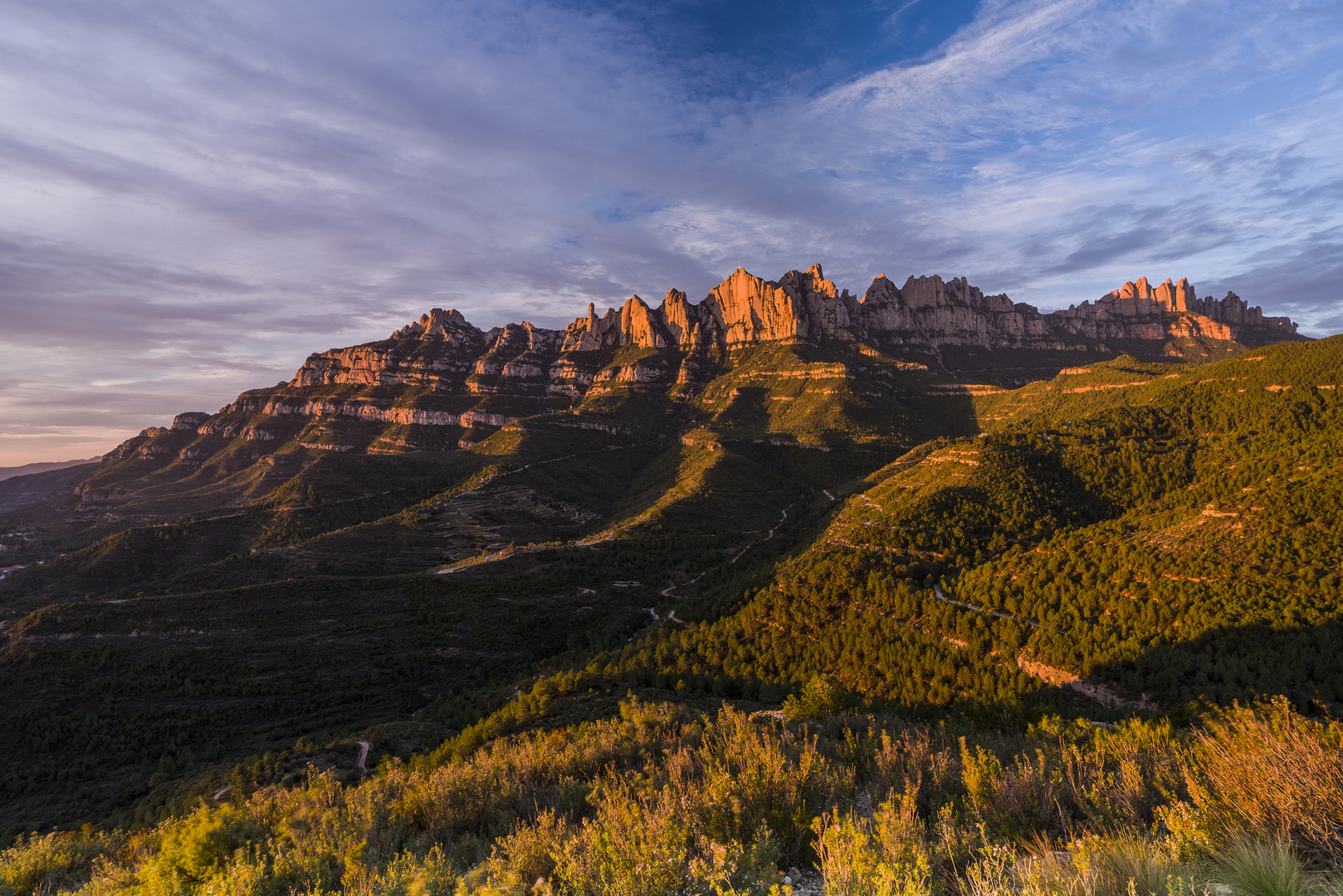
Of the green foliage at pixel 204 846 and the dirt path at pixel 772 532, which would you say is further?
the dirt path at pixel 772 532

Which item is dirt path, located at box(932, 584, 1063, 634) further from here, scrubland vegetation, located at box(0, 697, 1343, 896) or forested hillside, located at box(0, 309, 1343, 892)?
scrubland vegetation, located at box(0, 697, 1343, 896)

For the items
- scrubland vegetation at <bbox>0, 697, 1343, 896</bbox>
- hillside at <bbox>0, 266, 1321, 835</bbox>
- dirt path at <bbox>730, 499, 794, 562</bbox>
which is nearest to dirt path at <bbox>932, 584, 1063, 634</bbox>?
hillside at <bbox>0, 266, 1321, 835</bbox>

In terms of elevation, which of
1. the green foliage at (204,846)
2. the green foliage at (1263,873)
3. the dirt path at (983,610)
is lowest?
the dirt path at (983,610)

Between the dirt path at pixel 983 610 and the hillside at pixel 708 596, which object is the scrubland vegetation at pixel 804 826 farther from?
the dirt path at pixel 983 610

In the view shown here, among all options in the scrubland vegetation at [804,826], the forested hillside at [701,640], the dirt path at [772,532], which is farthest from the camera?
the dirt path at [772,532]

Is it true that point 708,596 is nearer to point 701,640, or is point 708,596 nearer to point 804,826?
point 701,640

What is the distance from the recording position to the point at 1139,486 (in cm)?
6675

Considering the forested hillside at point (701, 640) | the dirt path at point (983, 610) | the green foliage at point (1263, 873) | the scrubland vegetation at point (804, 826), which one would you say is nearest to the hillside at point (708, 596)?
the dirt path at point (983, 610)

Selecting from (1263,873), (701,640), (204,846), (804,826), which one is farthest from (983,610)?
(204,846)

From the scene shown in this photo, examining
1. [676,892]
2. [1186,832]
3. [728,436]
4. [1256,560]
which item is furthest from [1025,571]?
Answer: [728,436]

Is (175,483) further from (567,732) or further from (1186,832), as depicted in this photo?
(1186,832)

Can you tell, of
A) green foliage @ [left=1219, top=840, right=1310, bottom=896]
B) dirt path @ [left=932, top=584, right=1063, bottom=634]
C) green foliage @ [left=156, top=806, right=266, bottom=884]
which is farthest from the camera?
dirt path @ [left=932, top=584, right=1063, bottom=634]

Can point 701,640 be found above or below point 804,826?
below

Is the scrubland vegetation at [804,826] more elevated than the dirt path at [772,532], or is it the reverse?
the scrubland vegetation at [804,826]
